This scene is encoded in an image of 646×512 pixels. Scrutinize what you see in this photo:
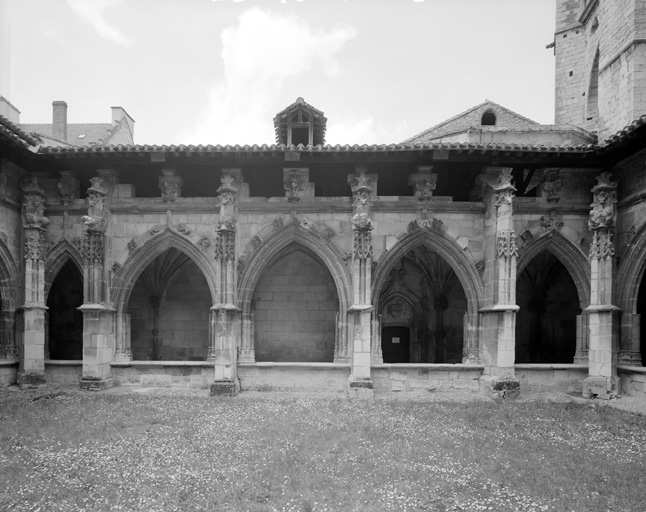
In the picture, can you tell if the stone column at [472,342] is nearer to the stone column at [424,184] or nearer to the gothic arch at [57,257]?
the stone column at [424,184]

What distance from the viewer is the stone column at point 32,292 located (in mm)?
10523

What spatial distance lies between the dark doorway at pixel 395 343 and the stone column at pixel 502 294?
416cm

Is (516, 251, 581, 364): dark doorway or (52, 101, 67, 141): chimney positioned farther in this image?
(52, 101, 67, 141): chimney

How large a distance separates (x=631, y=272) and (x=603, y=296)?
80cm

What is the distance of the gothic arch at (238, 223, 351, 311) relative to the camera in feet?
34.9

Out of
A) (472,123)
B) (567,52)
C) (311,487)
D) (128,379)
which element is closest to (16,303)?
(128,379)

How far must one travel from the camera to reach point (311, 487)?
16.8 ft

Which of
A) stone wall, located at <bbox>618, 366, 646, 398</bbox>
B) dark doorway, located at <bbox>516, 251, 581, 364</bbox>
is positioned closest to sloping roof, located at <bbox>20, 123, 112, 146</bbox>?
dark doorway, located at <bbox>516, 251, 581, 364</bbox>

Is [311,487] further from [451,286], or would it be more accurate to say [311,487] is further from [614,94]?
[614,94]

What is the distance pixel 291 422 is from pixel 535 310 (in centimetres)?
986

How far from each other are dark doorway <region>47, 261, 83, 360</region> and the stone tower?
709 inches

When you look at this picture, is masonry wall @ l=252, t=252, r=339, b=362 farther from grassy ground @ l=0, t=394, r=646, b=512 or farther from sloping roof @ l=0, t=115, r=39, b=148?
sloping roof @ l=0, t=115, r=39, b=148

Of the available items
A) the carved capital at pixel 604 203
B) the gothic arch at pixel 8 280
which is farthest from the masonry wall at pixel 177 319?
the carved capital at pixel 604 203

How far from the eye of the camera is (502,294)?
997 centimetres
